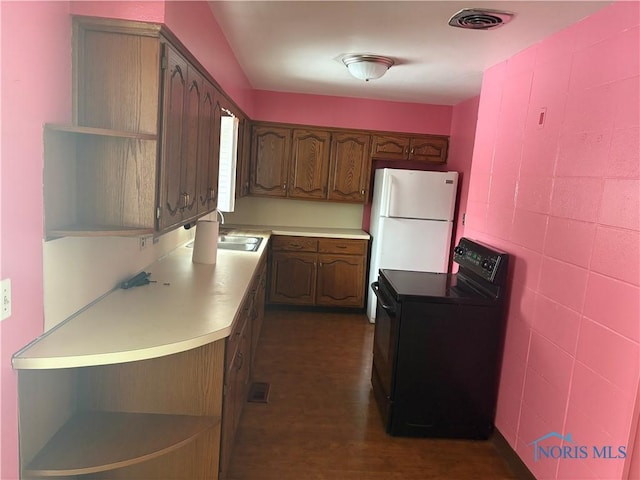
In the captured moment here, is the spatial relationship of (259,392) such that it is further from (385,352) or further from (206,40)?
(206,40)

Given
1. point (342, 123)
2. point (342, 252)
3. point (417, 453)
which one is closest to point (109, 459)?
point (417, 453)

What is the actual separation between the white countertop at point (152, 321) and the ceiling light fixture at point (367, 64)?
1.62m

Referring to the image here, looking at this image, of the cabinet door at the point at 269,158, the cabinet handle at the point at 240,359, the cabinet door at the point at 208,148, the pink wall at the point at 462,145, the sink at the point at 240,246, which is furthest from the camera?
the cabinet door at the point at 269,158

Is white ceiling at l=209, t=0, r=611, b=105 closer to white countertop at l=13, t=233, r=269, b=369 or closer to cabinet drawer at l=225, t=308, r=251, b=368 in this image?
white countertop at l=13, t=233, r=269, b=369

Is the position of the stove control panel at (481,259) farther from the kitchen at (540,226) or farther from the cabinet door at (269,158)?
the cabinet door at (269,158)

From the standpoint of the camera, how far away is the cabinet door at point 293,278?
4.75m

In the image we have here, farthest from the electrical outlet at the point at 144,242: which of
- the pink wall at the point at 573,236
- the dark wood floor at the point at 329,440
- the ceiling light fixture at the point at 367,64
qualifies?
the pink wall at the point at 573,236

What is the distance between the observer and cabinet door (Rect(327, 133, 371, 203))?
4.87m

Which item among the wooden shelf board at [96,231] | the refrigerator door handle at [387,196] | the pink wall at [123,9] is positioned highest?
the pink wall at [123,9]

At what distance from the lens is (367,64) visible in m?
3.19

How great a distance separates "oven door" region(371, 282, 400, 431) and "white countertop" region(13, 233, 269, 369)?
2.82 feet

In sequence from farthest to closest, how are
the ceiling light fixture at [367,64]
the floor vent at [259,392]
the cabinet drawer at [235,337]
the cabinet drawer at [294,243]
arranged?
the cabinet drawer at [294,243] → the ceiling light fixture at [367,64] → the floor vent at [259,392] → the cabinet drawer at [235,337]

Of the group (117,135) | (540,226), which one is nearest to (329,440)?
(540,226)

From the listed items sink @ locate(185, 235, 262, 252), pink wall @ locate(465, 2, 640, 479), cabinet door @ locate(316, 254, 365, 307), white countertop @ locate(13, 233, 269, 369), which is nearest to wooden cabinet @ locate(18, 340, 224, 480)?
white countertop @ locate(13, 233, 269, 369)
